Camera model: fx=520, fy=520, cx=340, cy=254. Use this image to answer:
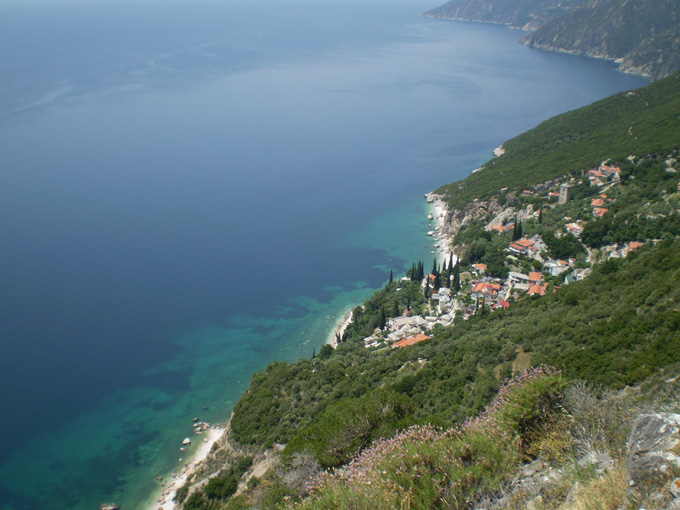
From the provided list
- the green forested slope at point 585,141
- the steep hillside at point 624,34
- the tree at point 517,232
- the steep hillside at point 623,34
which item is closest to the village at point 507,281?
the tree at point 517,232

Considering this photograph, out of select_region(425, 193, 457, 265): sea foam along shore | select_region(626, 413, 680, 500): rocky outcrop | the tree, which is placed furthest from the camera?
select_region(425, 193, 457, 265): sea foam along shore

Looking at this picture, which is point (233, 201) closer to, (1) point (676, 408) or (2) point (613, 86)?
(1) point (676, 408)

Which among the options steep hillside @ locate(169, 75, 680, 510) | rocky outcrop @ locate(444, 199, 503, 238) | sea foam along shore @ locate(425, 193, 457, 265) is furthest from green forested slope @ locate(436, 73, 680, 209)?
sea foam along shore @ locate(425, 193, 457, 265)

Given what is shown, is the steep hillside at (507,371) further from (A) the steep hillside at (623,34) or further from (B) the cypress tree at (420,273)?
(A) the steep hillside at (623,34)

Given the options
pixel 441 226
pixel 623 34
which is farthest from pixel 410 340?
pixel 623 34

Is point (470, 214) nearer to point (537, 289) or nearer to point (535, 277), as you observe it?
point (535, 277)

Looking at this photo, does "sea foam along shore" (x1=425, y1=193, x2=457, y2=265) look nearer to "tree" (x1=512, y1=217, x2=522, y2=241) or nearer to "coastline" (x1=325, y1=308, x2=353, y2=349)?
"tree" (x1=512, y1=217, x2=522, y2=241)
